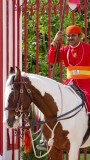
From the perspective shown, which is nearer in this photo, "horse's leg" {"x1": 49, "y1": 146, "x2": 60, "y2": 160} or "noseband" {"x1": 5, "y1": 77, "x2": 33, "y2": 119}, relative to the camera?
"noseband" {"x1": 5, "y1": 77, "x2": 33, "y2": 119}

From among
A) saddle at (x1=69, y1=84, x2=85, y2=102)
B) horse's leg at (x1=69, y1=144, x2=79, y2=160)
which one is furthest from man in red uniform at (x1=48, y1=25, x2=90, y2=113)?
horse's leg at (x1=69, y1=144, x2=79, y2=160)

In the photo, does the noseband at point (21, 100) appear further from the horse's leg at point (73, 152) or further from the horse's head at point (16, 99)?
the horse's leg at point (73, 152)

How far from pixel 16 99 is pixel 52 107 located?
468 millimetres

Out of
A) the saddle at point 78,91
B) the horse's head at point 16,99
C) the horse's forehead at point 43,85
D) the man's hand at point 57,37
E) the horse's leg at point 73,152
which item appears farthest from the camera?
the man's hand at point 57,37

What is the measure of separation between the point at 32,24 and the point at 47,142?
6134 millimetres

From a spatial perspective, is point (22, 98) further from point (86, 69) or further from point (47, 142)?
point (86, 69)

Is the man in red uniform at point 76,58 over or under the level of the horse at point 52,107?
over

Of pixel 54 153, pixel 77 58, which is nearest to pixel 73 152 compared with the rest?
pixel 54 153

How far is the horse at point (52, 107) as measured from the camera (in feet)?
16.1

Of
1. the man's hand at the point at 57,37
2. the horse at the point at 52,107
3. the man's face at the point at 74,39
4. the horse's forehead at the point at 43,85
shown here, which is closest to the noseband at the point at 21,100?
the horse at the point at 52,107

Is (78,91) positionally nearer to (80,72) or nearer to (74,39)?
(80,72)

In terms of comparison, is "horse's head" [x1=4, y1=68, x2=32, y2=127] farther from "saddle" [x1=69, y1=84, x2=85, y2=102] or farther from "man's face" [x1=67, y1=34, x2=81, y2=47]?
"man's face" [x1=67, y1=34, x2=81, y2=47]

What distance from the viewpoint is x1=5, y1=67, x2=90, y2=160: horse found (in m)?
4.91

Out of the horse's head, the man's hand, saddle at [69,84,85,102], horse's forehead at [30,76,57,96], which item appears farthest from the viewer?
the man's hand
